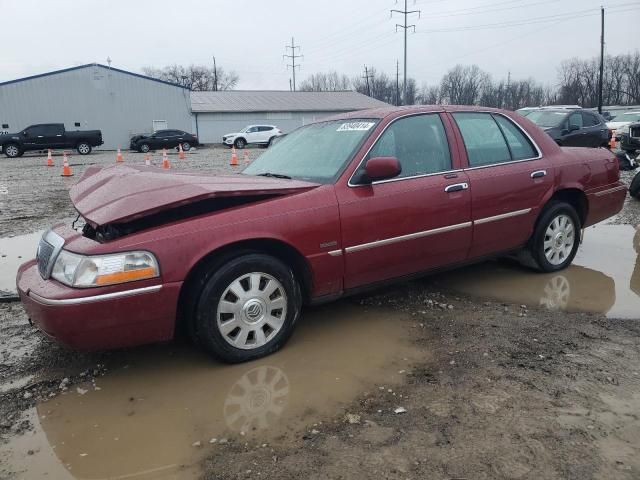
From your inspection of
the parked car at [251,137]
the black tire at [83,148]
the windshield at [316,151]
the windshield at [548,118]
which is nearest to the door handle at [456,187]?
the windshield at [316,151]

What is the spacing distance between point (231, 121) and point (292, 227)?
138 feet

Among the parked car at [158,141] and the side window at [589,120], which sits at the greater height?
Answer: the parked car at [158,141]

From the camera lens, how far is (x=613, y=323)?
3896 mm

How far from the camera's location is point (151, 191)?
3.18 metres

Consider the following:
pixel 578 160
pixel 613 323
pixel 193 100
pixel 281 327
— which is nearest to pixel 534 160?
pixel 578 160

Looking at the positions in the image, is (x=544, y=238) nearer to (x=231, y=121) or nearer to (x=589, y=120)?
(x=589, y=120)

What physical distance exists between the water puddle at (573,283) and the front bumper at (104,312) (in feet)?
8.99

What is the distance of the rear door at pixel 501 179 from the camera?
4.27 metres

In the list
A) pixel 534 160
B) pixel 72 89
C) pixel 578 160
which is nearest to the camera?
pixel 534 160

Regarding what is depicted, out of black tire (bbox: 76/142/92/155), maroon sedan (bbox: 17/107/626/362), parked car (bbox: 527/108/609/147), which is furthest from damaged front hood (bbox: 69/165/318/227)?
black tire (bbox: 76/142/92/155)

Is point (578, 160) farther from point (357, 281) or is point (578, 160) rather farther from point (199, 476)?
point (199, 476)

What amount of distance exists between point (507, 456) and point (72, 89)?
40.0 m

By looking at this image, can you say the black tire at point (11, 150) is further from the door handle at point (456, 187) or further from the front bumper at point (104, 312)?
the door handle at point (456, 187)

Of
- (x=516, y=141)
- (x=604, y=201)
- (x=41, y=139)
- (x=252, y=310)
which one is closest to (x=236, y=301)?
(x=252, y=310)
